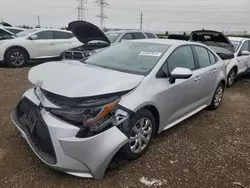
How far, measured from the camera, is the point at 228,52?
7.71m

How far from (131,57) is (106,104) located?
1.34m

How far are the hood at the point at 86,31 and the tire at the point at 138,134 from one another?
575 cm

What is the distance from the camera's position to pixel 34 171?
3025 millimetres

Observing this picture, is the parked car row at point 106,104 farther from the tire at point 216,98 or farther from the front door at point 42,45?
the front door at point 42,45

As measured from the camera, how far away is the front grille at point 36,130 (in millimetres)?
2746

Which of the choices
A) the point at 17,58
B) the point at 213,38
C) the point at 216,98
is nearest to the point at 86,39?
the point at 17,58

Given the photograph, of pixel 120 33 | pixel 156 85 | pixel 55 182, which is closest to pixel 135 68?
pixel 156 85

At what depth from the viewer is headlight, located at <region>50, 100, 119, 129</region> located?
2.72 meters

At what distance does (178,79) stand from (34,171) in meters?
2.27

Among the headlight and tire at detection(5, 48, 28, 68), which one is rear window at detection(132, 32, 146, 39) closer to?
tire at detection(5, 48, 28, 68)

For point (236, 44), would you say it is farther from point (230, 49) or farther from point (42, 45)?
point (42, 45)

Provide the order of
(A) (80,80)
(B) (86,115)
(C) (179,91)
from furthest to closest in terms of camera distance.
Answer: (C) (179,91) → (A) (80,80) → (B) (86,115)

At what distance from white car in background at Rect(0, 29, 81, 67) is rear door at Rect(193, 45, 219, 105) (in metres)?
7.25

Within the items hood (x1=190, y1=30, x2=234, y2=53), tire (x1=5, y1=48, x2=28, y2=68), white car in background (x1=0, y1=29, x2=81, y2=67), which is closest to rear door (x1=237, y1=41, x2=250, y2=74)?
hood (x1=190, y1=30, x2=234, y2=53)
